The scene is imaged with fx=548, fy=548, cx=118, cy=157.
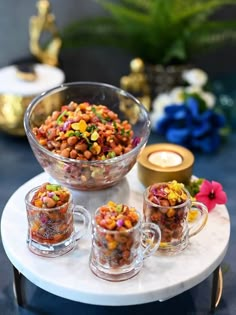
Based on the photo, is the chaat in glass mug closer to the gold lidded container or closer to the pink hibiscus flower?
the pink hibiscus flower

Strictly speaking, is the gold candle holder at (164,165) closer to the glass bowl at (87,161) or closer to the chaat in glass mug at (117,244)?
the glass bowl at (87,161)

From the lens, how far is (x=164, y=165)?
928 millimetres

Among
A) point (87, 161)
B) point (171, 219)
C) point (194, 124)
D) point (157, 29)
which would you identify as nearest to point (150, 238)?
point (171, 219)

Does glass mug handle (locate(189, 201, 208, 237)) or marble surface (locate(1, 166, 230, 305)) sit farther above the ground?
glass mug handle (locate(189, 201, 208, 237))

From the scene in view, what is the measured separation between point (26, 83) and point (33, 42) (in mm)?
132

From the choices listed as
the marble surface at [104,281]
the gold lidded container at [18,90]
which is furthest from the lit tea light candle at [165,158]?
the gold lidded container at [18,90]

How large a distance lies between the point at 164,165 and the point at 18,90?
1.50 feet

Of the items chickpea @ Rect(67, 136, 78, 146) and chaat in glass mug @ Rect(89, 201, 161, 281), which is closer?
chaat in glass mug @ Rect(89, 201, 161, 281)

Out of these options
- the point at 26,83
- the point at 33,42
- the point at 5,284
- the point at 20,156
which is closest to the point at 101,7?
the point at 33,42

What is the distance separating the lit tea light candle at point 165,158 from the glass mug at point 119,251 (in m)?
0.19

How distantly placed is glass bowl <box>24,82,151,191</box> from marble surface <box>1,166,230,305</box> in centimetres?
4

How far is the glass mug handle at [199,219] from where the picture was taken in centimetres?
81

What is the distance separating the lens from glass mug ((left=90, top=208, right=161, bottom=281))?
0.71 metres

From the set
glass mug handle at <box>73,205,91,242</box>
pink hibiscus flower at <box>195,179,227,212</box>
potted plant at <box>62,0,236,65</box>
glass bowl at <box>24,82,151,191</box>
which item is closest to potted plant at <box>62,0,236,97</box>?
potted plant at <box>62,0,236,65</box>
